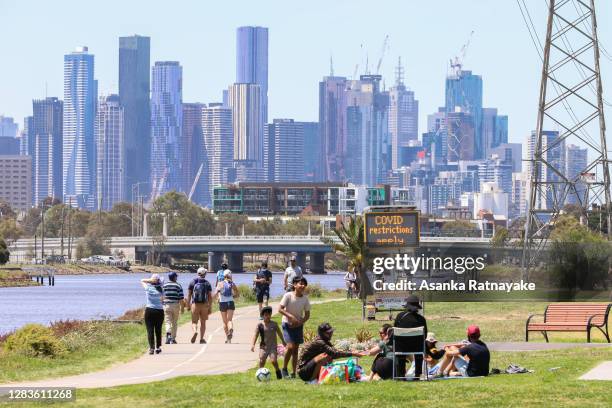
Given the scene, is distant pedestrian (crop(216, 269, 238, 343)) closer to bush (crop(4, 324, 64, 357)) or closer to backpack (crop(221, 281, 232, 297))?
backpack (crop(221, 281, 232, 297))

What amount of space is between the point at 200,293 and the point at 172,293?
182cm

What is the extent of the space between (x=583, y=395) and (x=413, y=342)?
4098mm

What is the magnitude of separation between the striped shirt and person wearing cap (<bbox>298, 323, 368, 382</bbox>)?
34.2 ft

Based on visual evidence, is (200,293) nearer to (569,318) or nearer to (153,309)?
(153,309)

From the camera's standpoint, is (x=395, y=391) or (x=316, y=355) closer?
(x=395, y=391)

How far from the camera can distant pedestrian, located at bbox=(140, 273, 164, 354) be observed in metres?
37.0

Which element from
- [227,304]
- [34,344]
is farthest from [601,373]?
[227,304]

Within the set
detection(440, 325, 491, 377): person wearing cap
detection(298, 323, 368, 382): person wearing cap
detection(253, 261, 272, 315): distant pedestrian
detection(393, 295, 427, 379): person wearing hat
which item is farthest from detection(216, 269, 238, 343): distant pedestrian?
detection(393, 295, 427, 379): person wearing hat

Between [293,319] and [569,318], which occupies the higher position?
[293,319]

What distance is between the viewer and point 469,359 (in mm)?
28750

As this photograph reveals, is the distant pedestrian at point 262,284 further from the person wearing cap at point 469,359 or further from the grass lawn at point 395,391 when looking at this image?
the person wearing cap at point 469,359

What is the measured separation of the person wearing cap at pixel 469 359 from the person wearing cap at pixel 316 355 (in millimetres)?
1827

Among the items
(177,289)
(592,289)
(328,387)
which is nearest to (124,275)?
(592,289)

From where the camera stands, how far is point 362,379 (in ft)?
93.2
